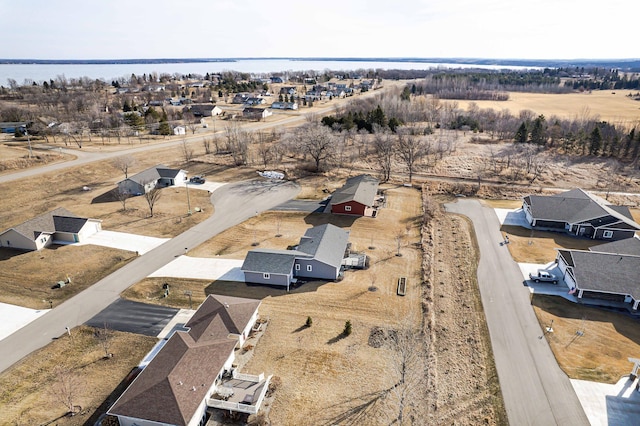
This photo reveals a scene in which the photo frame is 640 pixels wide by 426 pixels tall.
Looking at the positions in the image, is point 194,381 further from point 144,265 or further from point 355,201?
point 355,201

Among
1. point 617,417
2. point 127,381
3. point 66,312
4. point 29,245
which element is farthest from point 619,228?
point 29,245

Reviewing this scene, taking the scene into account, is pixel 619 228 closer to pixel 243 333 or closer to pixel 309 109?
pixel 243 333

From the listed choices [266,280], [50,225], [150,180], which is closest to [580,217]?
[266,280]

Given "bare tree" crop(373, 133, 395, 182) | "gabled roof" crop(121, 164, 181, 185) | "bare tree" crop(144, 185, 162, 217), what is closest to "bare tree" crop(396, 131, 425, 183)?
"bare tree" crop(373, 133, 395, 182)

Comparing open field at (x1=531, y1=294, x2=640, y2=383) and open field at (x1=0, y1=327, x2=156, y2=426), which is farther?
open field at (x1=531, y1=294, x2=640, y2=383)

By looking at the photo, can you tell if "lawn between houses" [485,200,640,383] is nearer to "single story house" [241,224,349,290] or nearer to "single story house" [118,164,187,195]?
"single story house" [241,224,349,290]

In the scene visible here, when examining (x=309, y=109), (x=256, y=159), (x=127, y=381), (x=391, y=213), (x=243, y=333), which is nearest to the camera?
(x=127, y=381)
